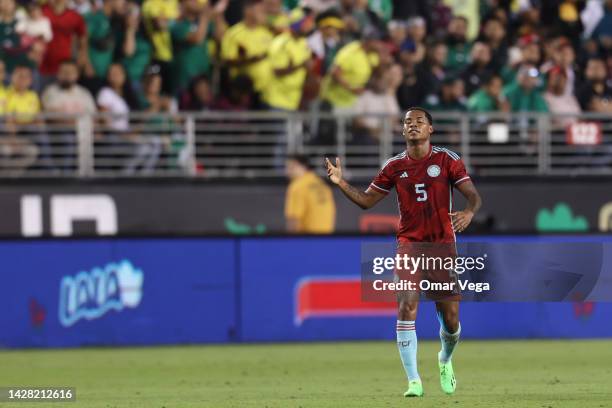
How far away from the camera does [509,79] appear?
20859 mm

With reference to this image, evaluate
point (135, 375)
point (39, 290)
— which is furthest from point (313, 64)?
point (135, 375)

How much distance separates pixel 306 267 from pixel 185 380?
15.6 feet

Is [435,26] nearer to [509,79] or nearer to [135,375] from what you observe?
[509,79]

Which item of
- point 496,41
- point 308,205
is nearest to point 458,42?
point 496,41

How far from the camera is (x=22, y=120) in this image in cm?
1786

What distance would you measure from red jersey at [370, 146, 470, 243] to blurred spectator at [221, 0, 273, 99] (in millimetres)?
8431

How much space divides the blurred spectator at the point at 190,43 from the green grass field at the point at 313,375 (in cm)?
412

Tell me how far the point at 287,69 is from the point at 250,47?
1.93ft

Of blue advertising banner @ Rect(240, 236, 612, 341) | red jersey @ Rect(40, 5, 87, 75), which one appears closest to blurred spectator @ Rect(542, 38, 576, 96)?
blue advertising banner @ Rect(240, 236, 612, 341)

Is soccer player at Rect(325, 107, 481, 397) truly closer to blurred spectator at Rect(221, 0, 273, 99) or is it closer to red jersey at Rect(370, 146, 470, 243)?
red jersey at Rect(370, 146, 470, 243)

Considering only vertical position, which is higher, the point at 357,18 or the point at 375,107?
the point at 357,18

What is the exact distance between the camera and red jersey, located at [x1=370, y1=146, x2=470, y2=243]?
1041cm

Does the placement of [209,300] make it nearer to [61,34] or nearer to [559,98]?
[61,34]

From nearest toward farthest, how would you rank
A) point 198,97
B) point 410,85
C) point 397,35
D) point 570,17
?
1. point 198,97
2. point 410,85
3. point 397,35
4. point 570,17
